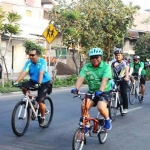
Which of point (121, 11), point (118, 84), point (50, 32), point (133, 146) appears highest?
point (121, 11)

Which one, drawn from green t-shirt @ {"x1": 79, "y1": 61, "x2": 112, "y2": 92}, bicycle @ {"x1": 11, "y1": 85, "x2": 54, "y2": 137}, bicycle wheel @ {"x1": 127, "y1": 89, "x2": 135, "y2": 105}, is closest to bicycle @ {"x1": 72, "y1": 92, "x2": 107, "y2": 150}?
green t-shirt @ {"x1": 79, "y1": 61, "x2": 112, "y2": 92}

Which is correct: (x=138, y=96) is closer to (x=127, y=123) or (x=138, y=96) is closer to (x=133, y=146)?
(x=127, y=123)

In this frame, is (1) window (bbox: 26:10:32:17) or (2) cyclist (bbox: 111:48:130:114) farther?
(1) window (bbox: 26:10:32:17)

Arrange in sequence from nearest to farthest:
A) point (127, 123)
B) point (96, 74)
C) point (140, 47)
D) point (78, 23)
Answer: point (96, 74)
point (127, 123)
point (78, 23)
point (140, 47)

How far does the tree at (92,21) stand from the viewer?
2425cm

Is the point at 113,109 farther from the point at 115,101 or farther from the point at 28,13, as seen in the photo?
the point at 28,13

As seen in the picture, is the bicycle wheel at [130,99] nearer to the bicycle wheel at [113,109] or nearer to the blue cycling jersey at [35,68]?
the bicycle wheel at [113,109]

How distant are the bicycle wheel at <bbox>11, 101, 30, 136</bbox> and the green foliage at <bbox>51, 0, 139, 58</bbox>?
15.9 metres

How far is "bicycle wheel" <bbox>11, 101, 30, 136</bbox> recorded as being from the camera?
758cm

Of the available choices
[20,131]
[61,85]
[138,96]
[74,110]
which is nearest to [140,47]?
[61,85]

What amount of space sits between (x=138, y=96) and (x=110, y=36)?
43.0 feet

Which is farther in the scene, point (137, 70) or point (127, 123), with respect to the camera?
point (137, 70)

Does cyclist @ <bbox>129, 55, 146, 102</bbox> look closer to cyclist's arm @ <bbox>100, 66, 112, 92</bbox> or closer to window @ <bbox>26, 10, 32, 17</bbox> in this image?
cyclist's arm @ <bbox>100, 66, 112, 92</bbox>

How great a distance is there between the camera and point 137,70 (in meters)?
14.1
